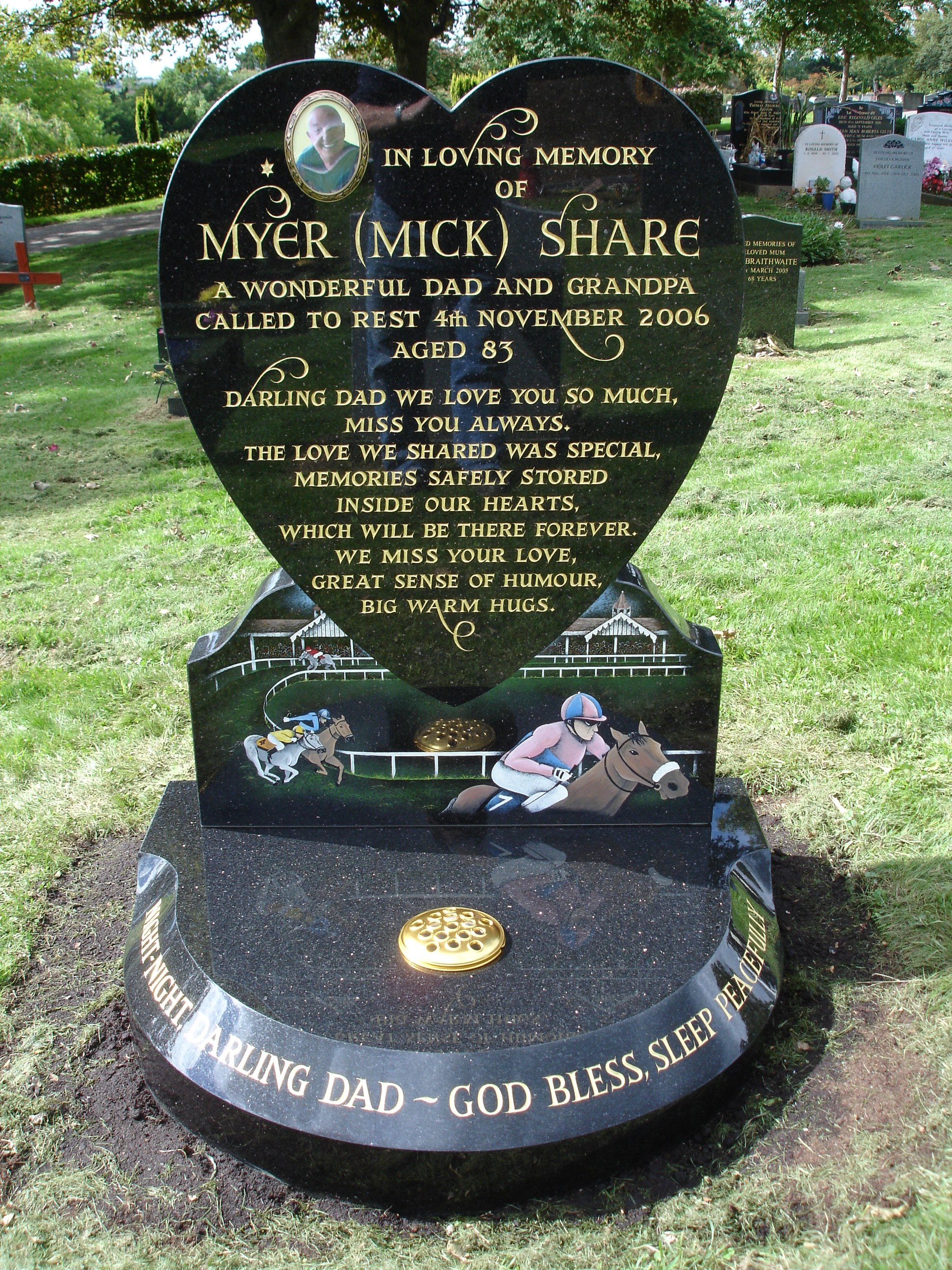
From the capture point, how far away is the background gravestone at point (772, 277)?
10.6 m

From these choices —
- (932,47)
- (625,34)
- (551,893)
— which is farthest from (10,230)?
(932,47)

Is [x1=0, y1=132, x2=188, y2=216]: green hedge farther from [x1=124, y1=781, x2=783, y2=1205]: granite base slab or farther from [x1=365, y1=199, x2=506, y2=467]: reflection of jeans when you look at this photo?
[x1=124, y1=781, x2=783, y2=1205]: granite base slab

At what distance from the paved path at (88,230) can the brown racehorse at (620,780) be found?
1992 cm

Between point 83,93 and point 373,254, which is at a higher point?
point 83,93

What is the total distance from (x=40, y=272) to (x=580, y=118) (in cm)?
1677

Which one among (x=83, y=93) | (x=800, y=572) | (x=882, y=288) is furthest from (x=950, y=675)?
(x=83, y=93)

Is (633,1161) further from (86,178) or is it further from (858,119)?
(86,178)

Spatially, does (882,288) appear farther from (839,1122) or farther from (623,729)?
(839,1122)

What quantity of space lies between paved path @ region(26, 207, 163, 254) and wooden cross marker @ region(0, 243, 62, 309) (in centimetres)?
458

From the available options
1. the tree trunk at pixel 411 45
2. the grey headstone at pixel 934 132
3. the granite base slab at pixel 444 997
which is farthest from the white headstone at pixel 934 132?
the granite base slab at pixel 444 997

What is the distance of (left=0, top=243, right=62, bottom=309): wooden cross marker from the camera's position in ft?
48.8

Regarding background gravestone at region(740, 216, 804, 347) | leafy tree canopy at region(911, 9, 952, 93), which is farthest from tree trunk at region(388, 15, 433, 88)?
leafy tree canopy at region(911, 9, 952, 93)

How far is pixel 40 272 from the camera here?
16.6m

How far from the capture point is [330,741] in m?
3.25
